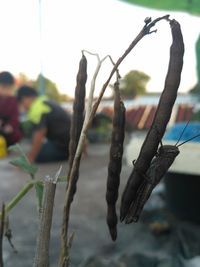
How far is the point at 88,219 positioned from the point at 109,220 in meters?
2.15

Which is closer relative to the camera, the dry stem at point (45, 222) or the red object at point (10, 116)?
the dry stem at point (45, 222)

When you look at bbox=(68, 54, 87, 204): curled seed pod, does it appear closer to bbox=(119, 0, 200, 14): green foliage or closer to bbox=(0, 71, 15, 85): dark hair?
bbox=(119, 0, 200, 14): green foliage

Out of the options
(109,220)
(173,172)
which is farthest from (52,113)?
(109,220)

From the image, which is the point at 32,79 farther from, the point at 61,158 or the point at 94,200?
the point at 94,200

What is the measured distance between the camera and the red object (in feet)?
18.9

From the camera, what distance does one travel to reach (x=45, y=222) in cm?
78

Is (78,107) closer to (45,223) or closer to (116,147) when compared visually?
A: (116,147)

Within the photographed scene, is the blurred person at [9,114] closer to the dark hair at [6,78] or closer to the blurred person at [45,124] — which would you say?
the dark hair at [6,78]

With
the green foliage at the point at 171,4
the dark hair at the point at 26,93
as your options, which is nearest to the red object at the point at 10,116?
the dark hair at the point at 26,93

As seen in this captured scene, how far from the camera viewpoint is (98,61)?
29.7 inches

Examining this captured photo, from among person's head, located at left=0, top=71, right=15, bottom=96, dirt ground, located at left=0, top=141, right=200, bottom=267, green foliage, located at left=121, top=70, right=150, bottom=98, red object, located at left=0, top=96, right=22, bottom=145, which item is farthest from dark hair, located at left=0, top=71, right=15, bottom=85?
dirt ground, located at left=0, top=141, right=200, bottom=267

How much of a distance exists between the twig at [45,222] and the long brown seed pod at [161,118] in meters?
0.12

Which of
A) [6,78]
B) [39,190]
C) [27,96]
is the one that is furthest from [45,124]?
[39,190]

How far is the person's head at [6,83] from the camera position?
17.5 ft
